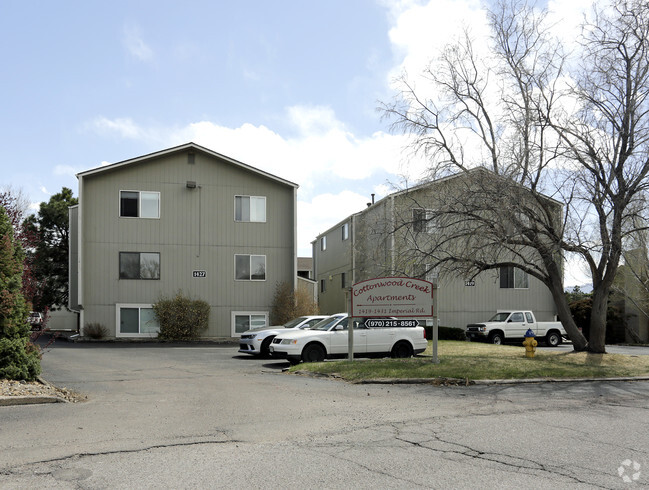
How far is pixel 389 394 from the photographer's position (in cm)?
1202

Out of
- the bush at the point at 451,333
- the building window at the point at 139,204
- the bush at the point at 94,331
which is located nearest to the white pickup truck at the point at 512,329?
the bush at the point at 451,333

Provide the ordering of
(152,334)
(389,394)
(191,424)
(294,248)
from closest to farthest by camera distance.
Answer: (191,424)
(389,394)
(152,334)
(294,248)

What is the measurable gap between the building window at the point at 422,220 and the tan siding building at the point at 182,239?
12694 mm

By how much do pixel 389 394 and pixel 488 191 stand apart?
810 cm

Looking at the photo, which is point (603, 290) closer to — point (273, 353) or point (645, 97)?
point (645, 97)

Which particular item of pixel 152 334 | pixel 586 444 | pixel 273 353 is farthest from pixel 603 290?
pixel 152 334

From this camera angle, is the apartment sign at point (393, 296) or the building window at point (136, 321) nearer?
the apartment sign at point (393, 296)

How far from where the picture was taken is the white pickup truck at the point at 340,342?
17.7 meters

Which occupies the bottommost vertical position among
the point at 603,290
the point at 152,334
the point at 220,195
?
the point at 152,334

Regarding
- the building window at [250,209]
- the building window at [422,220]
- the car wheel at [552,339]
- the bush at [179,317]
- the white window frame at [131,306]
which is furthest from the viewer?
the building window at [250,209]

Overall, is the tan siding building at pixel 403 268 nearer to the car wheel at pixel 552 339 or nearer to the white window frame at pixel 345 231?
the white window frame at pixel 345 231

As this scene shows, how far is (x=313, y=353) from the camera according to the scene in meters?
17.8

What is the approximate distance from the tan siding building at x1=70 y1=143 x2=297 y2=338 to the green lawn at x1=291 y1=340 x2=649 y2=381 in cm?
1500

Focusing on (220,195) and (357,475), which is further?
(220,195)
